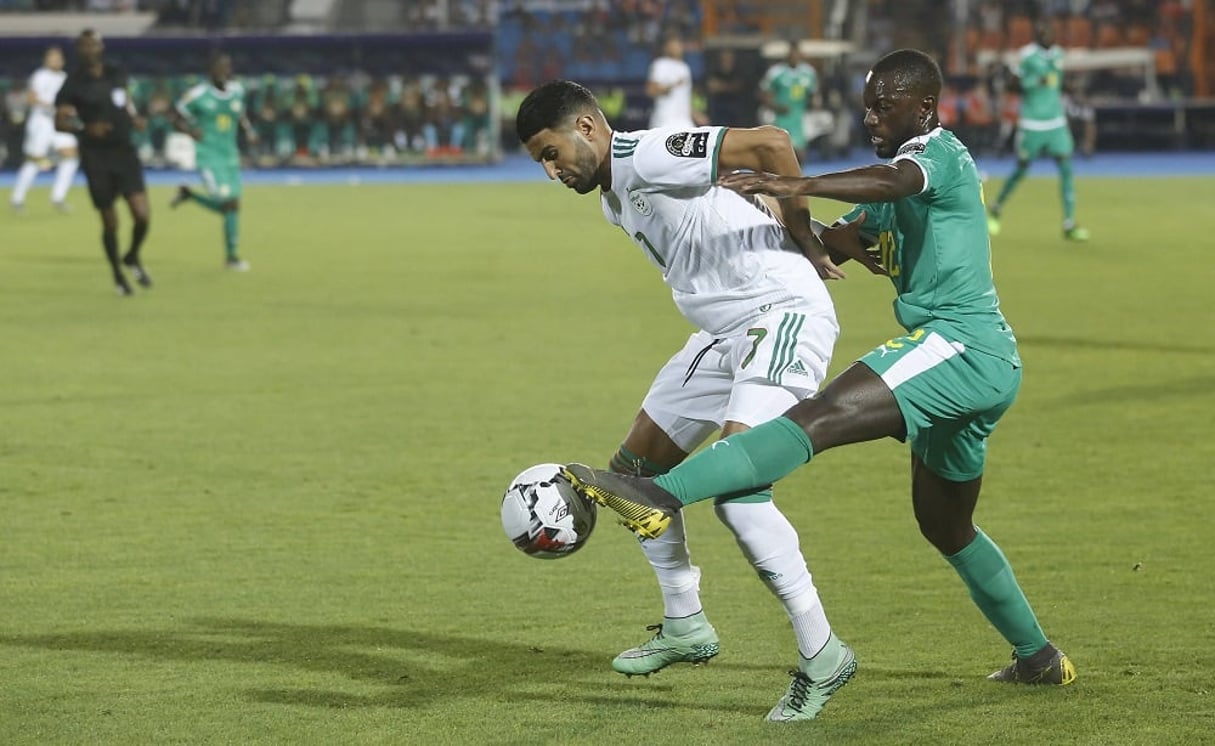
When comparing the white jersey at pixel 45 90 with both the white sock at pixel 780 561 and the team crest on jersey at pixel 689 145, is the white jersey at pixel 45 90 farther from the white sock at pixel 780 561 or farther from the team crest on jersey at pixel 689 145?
the white sock at pixel 780 561

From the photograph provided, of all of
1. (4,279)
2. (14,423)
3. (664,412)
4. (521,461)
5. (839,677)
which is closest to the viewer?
(839,677)

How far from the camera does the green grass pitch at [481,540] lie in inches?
221

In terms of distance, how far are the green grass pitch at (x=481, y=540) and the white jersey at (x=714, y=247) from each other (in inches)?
46.1

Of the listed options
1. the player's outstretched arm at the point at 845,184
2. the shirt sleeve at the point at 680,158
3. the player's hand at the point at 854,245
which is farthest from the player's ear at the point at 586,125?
the player's hand at the point at 854,245

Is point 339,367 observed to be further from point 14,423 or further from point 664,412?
point 664,412

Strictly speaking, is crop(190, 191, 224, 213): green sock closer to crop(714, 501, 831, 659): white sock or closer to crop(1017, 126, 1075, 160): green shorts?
crop(1017, 126, 1075, 160): green shorts

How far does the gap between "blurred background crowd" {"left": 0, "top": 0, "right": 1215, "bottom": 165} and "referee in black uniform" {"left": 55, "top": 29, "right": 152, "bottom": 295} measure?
834 inches

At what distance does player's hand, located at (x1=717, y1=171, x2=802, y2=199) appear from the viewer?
4.94 metres

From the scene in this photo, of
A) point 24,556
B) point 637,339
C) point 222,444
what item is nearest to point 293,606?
point 24,556

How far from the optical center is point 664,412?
234 inches

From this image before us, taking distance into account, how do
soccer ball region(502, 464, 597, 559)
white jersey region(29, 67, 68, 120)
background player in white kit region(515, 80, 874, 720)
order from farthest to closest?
1. white jersey region(29, 67, 68, 120)
2. background player in white kit region(515, 80, 874, 720)
3. soccer ball region(502, 464, 597, 559)

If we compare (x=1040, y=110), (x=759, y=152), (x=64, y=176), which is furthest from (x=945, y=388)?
(x=64, y=176)

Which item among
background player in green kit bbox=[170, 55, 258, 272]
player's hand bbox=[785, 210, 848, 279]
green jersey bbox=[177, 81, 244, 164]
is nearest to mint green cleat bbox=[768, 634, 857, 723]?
player's hand bbox=[785, 210, 848, 279]

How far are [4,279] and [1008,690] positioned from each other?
15914 millimetres
